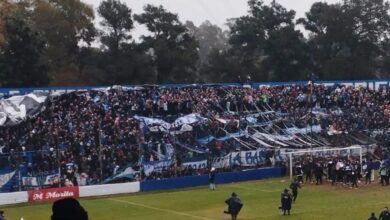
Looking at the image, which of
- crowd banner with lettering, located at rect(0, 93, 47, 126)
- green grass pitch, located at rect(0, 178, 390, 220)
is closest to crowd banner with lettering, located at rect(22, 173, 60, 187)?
green grass pitch, located at rect(0, 178, 390, 220)

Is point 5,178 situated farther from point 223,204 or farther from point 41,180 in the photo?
point 223,204

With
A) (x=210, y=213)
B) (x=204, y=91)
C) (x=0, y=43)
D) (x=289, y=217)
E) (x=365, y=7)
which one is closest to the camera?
(x=289, y=217)

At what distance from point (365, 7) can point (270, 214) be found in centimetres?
5664

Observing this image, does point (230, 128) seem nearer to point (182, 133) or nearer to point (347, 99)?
point (182, 133)

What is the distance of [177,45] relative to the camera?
7350 centimetres

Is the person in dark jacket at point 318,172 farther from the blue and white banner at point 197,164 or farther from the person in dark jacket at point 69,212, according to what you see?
the person in dark jacket at point 69,212

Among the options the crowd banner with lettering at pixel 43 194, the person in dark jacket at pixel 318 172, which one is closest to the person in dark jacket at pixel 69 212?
the crowd banner with lettering at pixel 43 194

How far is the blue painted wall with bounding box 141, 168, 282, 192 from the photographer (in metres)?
41.3

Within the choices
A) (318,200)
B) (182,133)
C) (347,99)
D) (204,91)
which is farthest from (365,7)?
(318,200)

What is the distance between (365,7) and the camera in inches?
3204

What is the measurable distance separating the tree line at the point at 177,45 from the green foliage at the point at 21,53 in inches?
3.5

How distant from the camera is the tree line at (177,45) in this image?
64.8 meters

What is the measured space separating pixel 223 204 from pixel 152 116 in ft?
52.8

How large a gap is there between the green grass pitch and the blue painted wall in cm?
123
